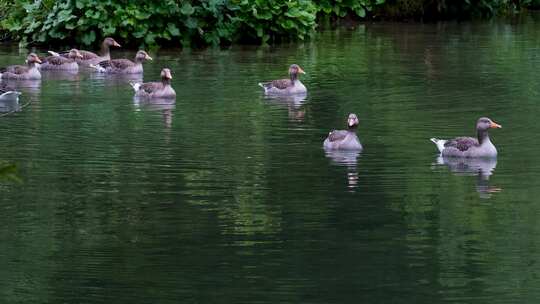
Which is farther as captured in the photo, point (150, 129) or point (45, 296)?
point (150, 129)

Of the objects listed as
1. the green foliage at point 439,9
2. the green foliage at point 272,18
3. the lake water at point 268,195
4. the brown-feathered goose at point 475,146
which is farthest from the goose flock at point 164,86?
the green foliage at point 439,9

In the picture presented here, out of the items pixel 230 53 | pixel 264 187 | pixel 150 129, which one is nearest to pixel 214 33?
pixel 230 53

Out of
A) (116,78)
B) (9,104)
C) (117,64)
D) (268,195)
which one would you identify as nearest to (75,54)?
(117,64)

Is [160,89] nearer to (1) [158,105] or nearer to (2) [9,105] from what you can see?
(1) [158,105]

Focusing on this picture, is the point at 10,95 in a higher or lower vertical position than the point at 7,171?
lower

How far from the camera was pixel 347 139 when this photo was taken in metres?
20.0

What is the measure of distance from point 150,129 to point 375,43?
51.2 feet

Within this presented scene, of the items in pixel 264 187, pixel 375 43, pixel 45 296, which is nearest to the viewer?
pixel 45 296

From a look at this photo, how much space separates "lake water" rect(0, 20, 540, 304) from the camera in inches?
520

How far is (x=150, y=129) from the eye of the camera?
882 inches

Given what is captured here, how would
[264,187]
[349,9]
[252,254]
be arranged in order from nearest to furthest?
[252,254], [264,187], [349,9]

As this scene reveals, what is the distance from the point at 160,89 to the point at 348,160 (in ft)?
24.9

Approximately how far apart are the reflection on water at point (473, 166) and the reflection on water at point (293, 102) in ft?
15.8

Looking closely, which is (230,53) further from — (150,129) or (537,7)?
(537,7)
